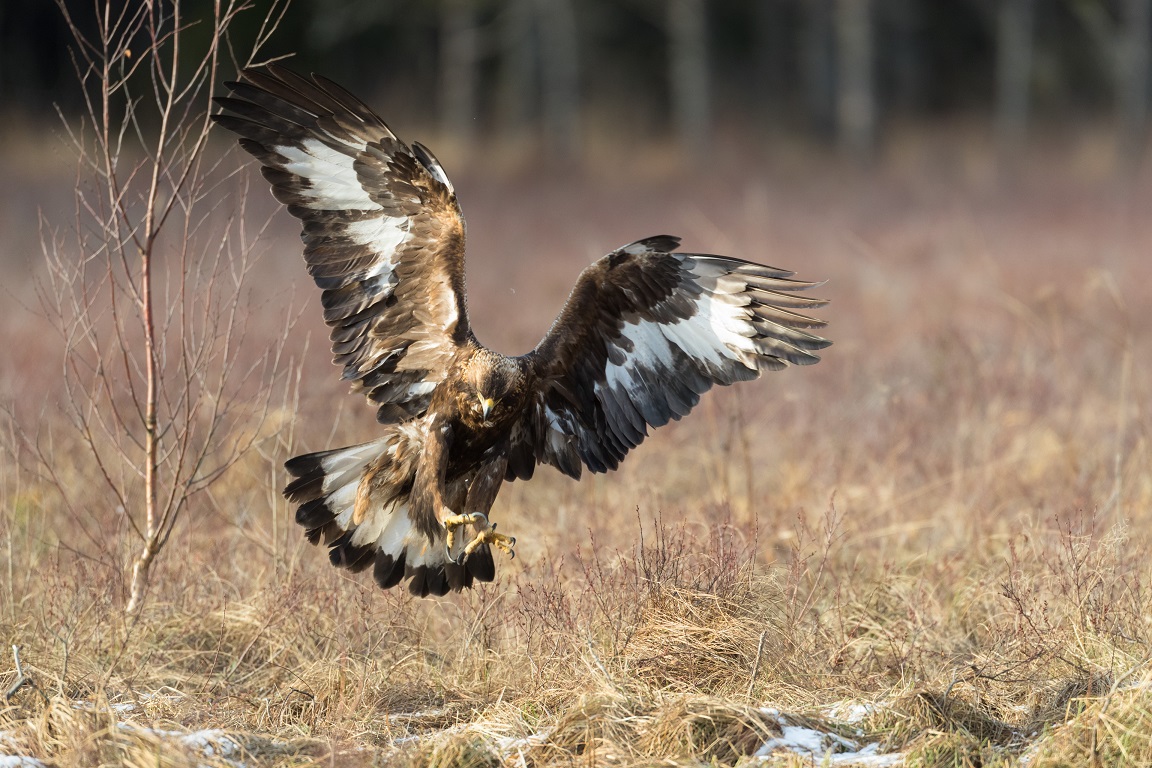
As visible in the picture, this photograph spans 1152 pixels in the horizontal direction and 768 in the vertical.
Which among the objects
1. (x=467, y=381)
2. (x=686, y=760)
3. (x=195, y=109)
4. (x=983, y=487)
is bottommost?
(x=686, y=760)

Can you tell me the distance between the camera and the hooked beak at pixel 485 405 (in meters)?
4.35

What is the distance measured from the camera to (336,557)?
462 cm

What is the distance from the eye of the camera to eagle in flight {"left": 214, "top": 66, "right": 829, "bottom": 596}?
455 centimetres

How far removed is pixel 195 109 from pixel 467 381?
11211mm

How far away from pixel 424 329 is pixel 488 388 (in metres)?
0.44

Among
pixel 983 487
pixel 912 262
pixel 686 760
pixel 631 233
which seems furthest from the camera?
pixel 631 233

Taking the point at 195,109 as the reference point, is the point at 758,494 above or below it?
below

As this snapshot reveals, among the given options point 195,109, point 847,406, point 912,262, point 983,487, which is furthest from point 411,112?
point 983,487

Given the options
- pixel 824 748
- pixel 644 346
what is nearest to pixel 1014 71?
pixel 644 346

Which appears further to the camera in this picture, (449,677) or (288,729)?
(449,677)

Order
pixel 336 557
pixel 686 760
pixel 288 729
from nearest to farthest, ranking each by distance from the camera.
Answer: pixel 686 760
pixel 288 729
pixel 336 557

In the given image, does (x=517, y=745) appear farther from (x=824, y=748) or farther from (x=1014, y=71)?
(x=1014, y=71)

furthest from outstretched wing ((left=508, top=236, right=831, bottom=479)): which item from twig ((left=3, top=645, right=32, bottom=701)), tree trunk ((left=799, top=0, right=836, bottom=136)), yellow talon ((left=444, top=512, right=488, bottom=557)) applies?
tree trunk ((left=799, top=0, right=836, bottom=136))

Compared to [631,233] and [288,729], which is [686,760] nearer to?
[288,729]
